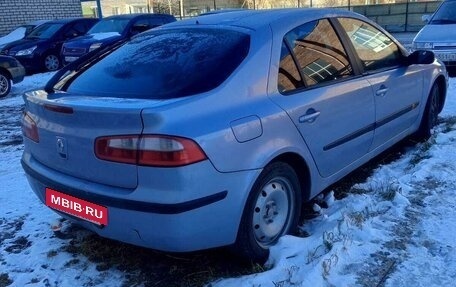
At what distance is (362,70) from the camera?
155 inches

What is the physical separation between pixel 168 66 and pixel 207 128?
68cm

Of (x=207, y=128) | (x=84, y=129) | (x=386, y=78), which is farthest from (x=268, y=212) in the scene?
(x=386, y=78)

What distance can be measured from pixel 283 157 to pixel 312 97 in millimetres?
488

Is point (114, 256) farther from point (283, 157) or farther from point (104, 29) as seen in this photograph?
point (104, 29)

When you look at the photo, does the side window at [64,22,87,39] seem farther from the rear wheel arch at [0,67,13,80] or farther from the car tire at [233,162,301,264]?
the car tire at [233,162,301,264]

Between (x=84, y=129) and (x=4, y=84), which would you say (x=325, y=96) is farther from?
(x=4, y=84)

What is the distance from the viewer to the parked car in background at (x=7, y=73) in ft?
33.4

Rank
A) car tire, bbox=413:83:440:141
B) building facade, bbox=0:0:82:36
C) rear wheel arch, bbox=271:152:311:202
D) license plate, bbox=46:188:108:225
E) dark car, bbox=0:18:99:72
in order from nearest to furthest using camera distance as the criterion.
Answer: license plate, bbox=46:188:108:225
rear wheel arch, bbox=271:152:311:202
car tire, bbox=413:83:440:141
dark car, bbox=0:18:99:72
building facade, bbox=0:0:82:36

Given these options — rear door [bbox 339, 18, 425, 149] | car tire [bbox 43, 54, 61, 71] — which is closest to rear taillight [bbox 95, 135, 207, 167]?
rear door [bbox 339, 18, 425, 149]

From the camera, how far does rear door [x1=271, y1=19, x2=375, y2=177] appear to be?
10.5ft

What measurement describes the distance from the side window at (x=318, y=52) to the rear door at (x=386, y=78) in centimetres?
24

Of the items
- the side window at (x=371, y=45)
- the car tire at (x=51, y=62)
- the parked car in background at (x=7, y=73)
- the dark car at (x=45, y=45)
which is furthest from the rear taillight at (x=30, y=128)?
the car tire at (x=51, y=62)

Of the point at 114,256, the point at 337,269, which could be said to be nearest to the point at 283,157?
the point at 337,269

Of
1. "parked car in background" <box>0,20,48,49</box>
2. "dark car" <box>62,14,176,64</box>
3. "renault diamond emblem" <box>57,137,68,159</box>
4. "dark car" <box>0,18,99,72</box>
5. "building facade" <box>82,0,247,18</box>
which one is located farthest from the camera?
"building facade" <box>82,0,247,18</box>
